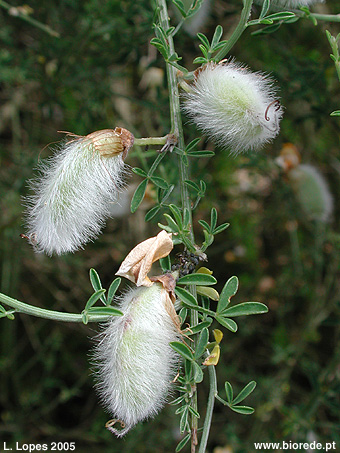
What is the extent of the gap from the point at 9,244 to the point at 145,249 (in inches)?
47.8

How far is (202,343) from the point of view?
0.72 metres

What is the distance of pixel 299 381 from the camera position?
195 cm

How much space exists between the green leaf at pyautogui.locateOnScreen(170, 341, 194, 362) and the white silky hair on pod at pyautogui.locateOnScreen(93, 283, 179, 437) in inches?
0.7

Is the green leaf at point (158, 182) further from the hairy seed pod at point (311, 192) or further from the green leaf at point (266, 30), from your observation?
the hairy seed pod at point (311, 192)

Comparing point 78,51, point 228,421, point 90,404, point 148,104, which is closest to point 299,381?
point 228,421

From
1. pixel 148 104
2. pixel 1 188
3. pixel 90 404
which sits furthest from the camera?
pixel 90 404

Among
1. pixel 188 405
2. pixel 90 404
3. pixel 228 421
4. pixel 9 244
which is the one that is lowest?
pixel 90 404

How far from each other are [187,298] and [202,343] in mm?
72

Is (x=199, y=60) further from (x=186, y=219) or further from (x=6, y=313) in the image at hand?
(x=6, y=313)

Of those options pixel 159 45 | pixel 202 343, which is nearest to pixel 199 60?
pixel 159 45

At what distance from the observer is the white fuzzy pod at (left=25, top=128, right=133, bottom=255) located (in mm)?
770

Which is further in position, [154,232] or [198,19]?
[154,232]

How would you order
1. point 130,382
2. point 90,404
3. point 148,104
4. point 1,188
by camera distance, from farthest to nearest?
1. point 90,404
2. point 1,188
3. point 148,104
4. point 130,382

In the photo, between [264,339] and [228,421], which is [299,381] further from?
[228,421]
